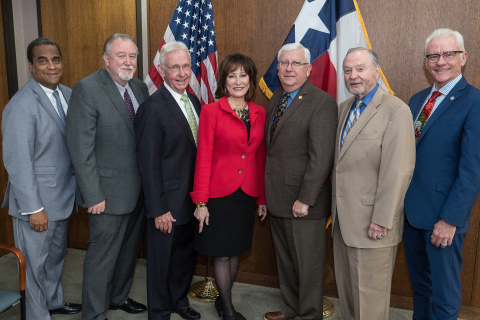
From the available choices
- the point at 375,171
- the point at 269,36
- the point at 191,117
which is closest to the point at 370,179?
the point at 375,171

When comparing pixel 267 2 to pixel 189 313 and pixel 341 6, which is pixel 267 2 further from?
pixel 189 313

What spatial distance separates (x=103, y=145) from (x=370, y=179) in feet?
5.22

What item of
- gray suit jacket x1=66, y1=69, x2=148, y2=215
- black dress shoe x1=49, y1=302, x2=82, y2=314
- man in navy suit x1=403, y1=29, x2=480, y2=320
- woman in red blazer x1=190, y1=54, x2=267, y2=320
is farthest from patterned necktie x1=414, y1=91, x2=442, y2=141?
black dress shoe x1=49, y1=302, x2=82, y2=314

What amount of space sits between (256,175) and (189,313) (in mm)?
1120

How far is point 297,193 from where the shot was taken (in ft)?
7.30

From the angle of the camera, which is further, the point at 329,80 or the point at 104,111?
the point at 329,80

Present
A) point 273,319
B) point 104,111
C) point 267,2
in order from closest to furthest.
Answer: point 104,111 < point 273,319 < point 267,2

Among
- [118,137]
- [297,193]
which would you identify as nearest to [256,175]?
[297,193]

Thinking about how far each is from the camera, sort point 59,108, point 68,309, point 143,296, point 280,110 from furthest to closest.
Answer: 1. point 143,296
2. point 68,309
3. point 59,108
4. point 280,110

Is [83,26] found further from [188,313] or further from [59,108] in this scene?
[188,313]

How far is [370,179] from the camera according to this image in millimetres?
1973

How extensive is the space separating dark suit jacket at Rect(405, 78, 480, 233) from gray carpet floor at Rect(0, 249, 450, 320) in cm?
114

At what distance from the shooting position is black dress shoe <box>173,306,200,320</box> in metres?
→ 2.57

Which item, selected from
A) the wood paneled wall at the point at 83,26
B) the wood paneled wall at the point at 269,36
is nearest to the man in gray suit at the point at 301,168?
the wood paneled wall at the point at 269,36
